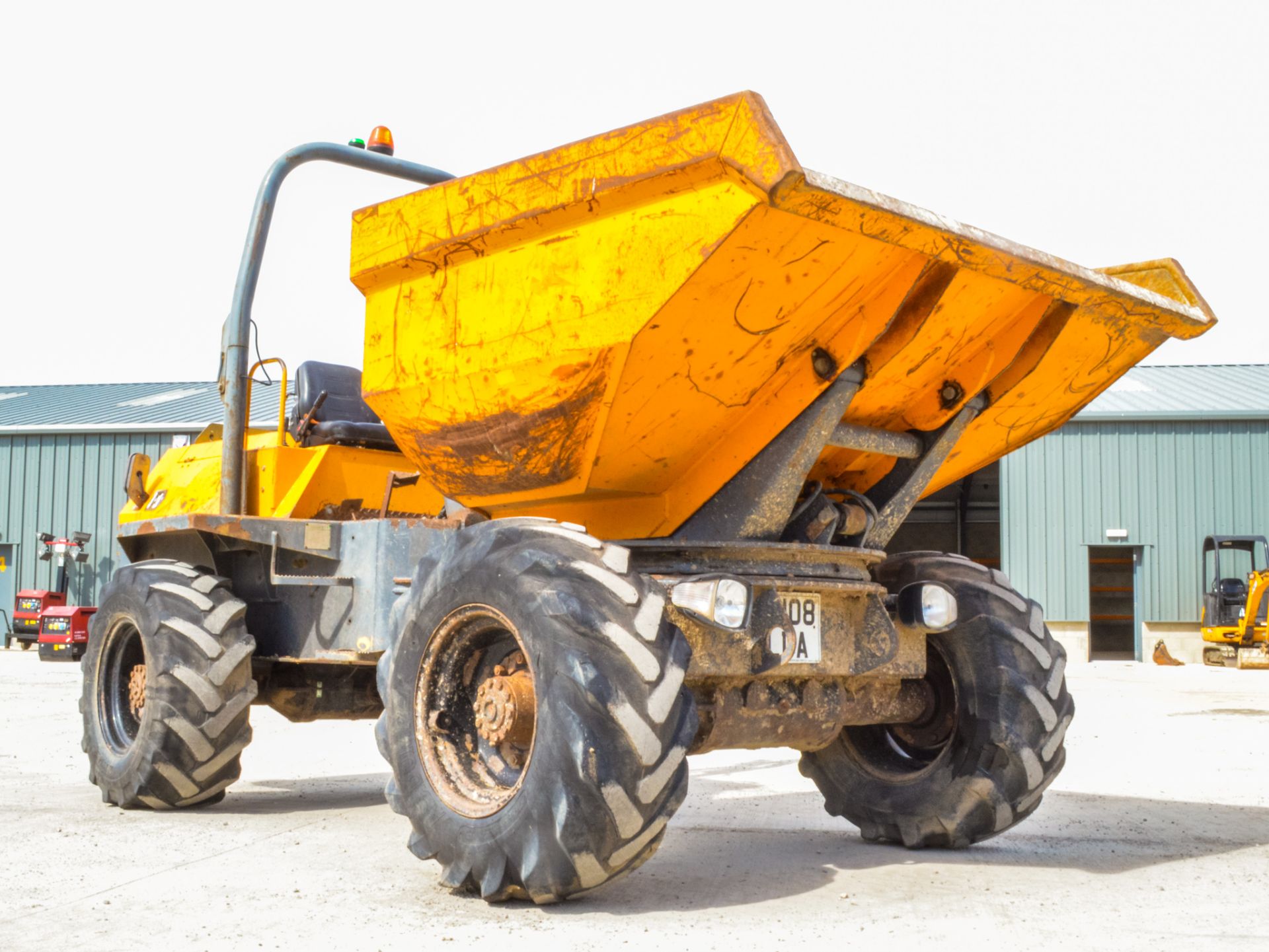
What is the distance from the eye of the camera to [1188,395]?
1081 inches

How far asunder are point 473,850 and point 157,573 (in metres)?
2.98

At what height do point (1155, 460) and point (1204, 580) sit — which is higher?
point (1155, 460)

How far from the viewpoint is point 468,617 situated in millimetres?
4191

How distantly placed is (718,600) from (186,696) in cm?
293

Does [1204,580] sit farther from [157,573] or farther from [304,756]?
[157,573]

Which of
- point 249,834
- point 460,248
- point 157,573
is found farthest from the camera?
point 157,573

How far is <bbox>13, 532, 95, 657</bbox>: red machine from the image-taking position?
2441 cm

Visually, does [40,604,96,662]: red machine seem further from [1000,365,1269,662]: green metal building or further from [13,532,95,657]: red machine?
[1000,365,1269,662]: green metal building

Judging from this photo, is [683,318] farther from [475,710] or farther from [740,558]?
[475,710]

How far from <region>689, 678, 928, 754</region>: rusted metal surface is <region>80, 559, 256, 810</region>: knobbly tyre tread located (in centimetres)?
251

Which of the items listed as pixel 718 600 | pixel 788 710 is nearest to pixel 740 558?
pixel 718 600

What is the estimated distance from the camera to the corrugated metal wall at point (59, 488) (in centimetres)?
2845

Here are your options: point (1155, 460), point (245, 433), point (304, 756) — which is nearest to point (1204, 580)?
point (1155, 460)

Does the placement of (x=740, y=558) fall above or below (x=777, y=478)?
below
